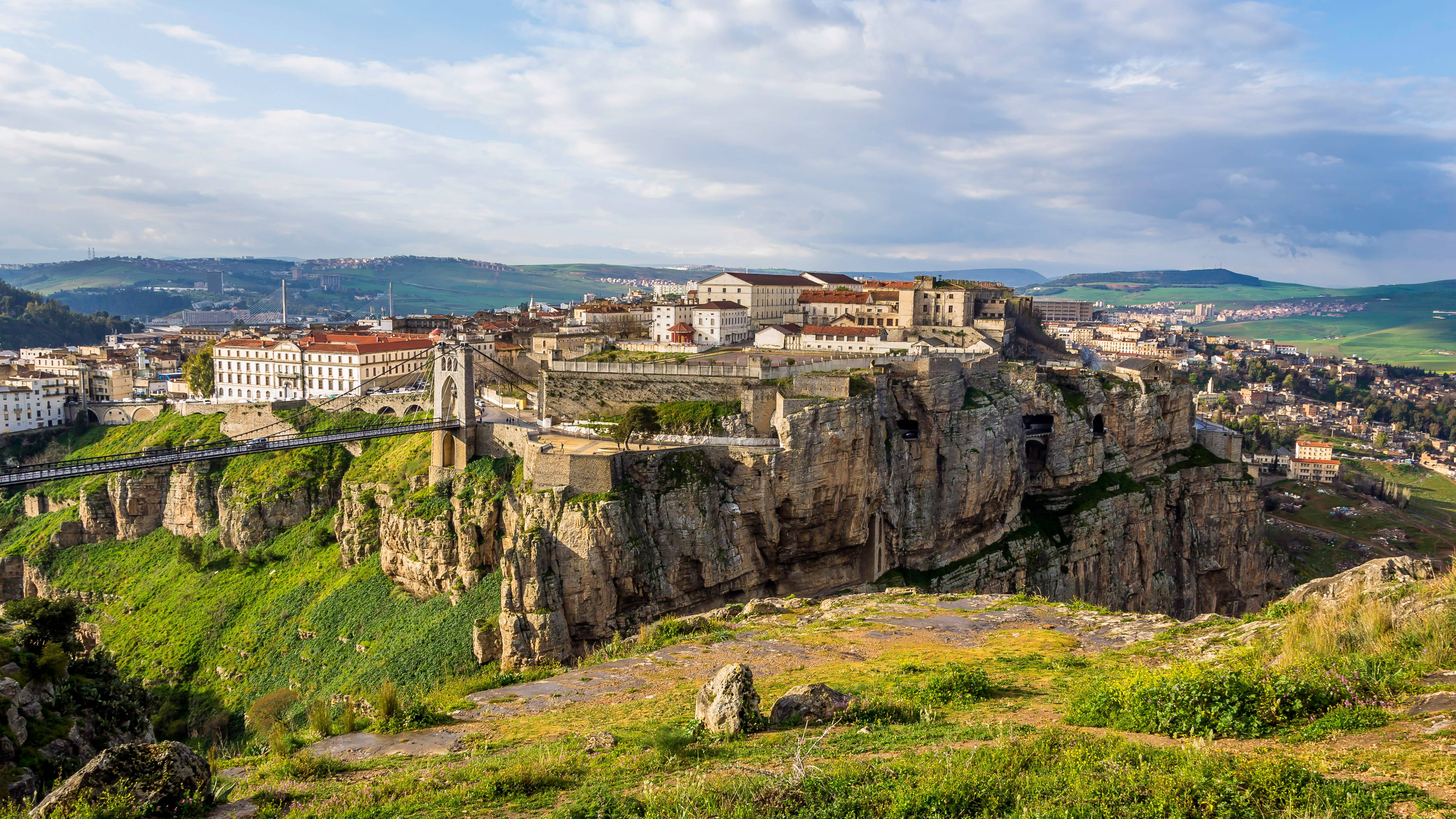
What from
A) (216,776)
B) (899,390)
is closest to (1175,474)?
(899,390)

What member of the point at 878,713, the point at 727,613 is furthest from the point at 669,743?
the point at 727,613

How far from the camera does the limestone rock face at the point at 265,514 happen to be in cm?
4425

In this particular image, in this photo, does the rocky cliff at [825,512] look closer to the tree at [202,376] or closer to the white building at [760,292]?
the tree at [202,376]

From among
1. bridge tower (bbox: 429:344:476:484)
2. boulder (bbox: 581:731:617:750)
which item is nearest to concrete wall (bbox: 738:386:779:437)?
bridge tower (bbox: 429:344:476:484)

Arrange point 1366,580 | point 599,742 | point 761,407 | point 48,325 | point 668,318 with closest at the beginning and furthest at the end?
point 599,742 < point 1366,580 < point 761,407 < point 668,318 < point 48,325

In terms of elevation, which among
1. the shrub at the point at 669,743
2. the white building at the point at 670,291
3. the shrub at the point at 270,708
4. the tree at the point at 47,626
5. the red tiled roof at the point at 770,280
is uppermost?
the white building at the point at 670,291

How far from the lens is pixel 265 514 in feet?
146

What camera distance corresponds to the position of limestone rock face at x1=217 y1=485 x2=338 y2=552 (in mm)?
44250

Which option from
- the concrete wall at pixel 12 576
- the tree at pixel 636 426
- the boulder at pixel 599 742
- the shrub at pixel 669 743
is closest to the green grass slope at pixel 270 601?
the concrete wall at pixel 12 576

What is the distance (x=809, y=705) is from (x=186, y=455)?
3249cm

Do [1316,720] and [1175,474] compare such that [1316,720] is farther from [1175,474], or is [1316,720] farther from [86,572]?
[86,572]

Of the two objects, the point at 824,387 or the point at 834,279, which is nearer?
the point at 824,387

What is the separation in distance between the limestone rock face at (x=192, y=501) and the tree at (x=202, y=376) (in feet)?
67.6

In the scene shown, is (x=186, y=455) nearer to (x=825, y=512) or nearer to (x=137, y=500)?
(x=137, y=500)
